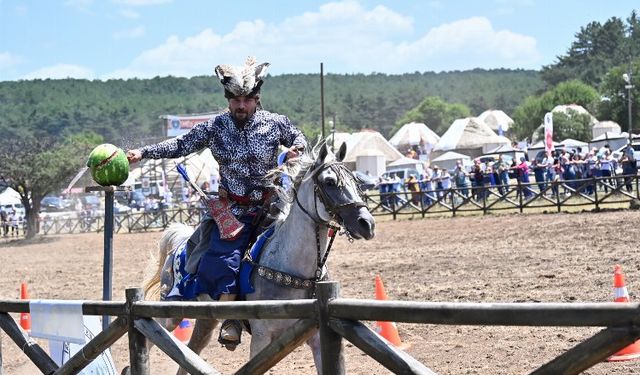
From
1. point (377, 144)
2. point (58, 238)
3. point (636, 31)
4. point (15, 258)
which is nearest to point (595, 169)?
point (15, 258)

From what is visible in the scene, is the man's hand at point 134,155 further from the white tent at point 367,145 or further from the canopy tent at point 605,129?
the canopy tent at point 605,129

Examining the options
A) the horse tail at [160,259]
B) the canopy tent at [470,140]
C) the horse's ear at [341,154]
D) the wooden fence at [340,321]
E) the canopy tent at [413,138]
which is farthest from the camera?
the canopy tent at [413,138]

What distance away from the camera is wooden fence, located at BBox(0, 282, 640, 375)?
360cm

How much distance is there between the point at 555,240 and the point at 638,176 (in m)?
7.12

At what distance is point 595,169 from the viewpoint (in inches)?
1123

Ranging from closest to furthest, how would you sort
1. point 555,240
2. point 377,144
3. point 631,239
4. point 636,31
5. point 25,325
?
point 25,325, point 631,239, point 555,240, point 377,144, point 636,31

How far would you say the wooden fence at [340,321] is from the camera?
360 cm

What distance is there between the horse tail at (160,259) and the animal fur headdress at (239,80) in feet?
5.98

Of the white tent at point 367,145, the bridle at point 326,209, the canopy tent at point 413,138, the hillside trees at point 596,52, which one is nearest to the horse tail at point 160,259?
the bridle at point 326,209

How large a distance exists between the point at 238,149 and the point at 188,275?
1.11 metres

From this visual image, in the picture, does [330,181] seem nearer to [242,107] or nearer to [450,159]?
[242,107]

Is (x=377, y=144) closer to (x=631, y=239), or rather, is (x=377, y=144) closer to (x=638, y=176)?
(x=638, y=176)

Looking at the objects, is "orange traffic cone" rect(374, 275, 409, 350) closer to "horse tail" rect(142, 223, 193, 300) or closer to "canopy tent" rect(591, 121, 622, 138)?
"horse tail" rect(142, 223, 193, 300)

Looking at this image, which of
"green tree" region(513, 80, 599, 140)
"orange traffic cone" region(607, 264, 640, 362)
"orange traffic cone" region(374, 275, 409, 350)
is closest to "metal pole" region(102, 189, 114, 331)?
"orange traffic cone" region(374, 275, 409, 350)
